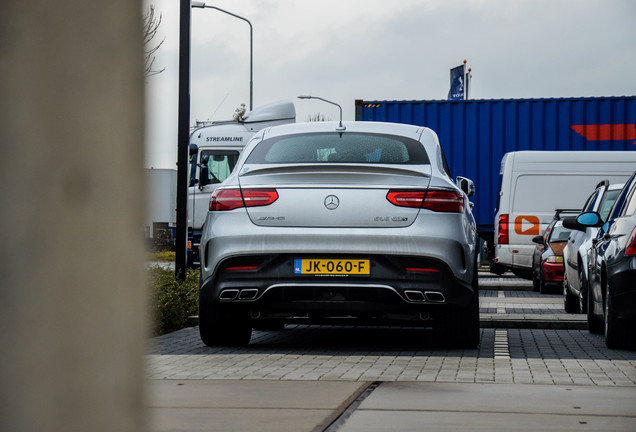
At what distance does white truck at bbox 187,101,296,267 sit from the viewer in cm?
2192

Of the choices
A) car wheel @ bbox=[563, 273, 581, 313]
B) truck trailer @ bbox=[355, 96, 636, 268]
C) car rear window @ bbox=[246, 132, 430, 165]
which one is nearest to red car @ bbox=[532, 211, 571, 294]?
truck trailer @ bbox=[355, 96, 636, 268]

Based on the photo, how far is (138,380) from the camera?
4.05ft

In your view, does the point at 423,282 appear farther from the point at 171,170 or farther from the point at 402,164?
the point at 171,170

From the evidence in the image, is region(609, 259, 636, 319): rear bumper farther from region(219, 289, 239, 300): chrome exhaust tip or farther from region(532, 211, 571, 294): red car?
region(532, 211, 571, 294): red car

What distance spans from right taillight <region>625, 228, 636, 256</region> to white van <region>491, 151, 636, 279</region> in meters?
12.4

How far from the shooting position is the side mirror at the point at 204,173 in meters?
21.2

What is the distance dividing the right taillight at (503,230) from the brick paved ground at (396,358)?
10.1 metres

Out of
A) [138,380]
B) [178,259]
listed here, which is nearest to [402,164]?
[178,259]

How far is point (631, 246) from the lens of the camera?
806 cm

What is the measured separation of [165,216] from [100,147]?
46.3 m

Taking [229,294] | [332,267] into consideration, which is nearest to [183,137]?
[229,294]

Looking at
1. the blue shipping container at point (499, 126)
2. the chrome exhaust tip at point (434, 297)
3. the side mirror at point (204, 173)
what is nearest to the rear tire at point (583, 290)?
the chrome exhaust tip at point (434, 297)

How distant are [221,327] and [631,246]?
3080 millimetres

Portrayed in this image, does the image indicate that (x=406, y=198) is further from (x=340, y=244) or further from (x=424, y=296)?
(x=424, y=296)
